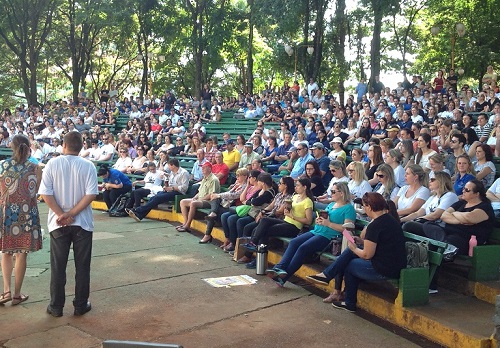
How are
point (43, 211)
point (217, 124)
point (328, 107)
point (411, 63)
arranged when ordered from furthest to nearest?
point (411, 63), point (217, 124), point (328, 107), point (43, 211)

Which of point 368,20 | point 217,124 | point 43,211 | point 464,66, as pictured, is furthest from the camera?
point 368,20

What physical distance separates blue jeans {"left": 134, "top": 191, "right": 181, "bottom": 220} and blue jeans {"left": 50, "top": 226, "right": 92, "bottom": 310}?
238 inches

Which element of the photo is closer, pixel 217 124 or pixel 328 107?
pixel 328 107

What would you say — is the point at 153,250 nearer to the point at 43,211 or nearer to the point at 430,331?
the point at 430,331

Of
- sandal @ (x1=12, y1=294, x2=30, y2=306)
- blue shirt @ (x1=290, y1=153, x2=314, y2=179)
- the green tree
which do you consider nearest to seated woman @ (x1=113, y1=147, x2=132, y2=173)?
blue shirt @ (x1=290, y1=153, x2=314, y2=179)

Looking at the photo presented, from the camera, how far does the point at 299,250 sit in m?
6.81

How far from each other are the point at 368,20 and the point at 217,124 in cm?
1135

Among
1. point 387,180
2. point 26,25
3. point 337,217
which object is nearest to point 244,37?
point 26,25

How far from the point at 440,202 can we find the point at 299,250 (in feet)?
5.82

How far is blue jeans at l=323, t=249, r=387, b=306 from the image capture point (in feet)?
19.2

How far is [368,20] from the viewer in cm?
2892

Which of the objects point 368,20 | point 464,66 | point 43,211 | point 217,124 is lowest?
point 43,211

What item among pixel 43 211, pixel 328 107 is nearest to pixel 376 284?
pixel 43 211

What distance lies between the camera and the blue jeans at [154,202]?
11773 millimetres
